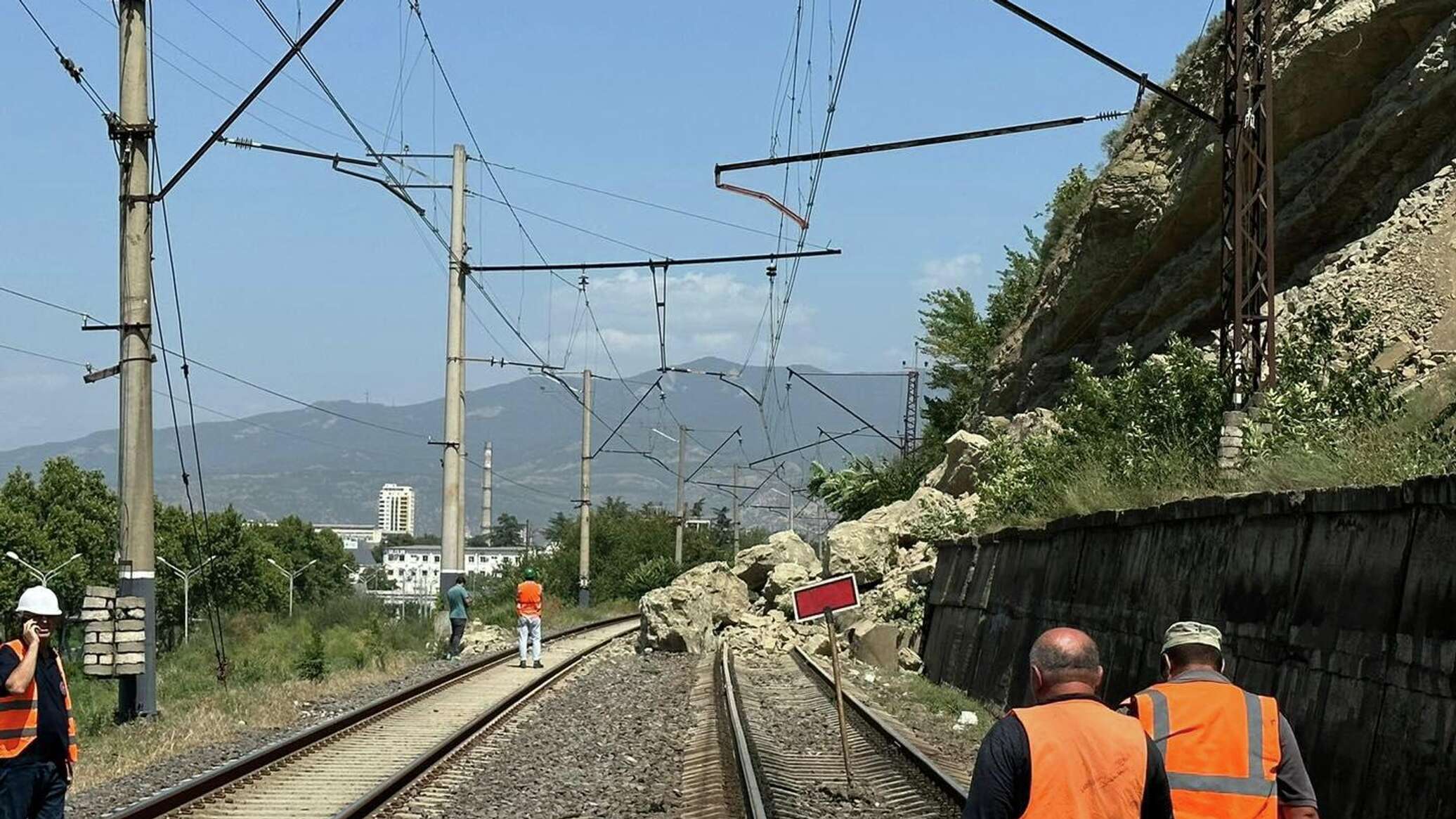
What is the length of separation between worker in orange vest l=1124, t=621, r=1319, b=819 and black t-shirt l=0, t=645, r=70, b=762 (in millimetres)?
6424

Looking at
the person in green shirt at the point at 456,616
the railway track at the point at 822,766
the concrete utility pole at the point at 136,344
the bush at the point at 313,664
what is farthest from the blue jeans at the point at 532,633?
the concrete utility pole at the point at 136,344

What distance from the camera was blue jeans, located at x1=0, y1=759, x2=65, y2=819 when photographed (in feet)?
31.4

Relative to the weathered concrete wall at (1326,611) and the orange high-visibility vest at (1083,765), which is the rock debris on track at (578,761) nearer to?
the weathered concrete wall at (1326,611)

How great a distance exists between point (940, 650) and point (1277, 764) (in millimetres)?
22673

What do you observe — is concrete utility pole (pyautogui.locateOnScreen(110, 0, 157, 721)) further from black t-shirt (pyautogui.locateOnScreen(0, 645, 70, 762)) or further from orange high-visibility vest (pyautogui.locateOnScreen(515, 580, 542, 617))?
black t-shirt (pyautogui.locateOnScreen(0, 645, 70, 762))

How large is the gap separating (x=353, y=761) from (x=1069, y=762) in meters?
13.6

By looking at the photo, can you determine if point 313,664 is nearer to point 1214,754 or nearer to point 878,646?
point 878,646

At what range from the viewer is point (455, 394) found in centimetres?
3797

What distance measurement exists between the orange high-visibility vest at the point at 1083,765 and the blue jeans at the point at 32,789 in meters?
6.61

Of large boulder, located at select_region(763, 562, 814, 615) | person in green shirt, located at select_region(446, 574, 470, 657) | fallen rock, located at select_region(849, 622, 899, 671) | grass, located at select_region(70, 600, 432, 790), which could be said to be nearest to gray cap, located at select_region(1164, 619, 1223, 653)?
grass, located at select_region(70, 600, 432, 790)

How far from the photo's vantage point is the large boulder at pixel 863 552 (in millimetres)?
39375

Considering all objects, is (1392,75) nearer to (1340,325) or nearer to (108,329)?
(1340,325)

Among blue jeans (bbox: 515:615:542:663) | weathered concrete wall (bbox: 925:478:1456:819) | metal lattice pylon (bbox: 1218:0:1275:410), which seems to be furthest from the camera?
blue jeans (bbox: 515:615:542:663)

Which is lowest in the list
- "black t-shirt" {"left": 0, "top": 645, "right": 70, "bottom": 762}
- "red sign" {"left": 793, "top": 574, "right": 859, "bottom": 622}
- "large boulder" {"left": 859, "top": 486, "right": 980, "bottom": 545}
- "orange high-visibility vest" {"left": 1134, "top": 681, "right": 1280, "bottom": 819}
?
"black t-shirt" {"left": 0, "top": 645, "right": 70, "bottom": 762}
